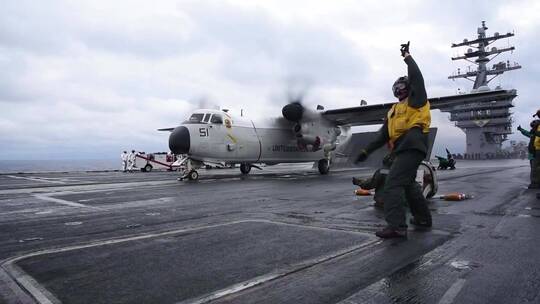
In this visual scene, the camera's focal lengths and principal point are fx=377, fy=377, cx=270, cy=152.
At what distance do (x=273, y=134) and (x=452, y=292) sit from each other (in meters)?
17.9

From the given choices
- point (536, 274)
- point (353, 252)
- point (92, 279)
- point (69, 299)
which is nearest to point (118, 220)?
point (92, 279)

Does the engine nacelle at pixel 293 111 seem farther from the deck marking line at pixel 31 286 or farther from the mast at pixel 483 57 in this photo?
the mast at pixel 483 57

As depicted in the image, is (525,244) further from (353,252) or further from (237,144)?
(237,144)

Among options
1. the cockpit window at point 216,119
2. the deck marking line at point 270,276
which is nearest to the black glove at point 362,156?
the deck marking line at point 270,276

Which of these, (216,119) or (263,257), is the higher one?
(216,119)

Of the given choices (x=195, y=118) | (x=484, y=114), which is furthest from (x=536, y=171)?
(x=484, y=114)

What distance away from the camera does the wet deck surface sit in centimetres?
272

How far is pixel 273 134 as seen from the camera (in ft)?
67.1

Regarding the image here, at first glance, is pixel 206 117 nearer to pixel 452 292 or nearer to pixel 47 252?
pixel 47 252

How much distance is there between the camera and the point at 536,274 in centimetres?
314

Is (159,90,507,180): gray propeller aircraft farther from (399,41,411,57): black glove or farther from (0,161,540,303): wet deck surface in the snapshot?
(399,41,411,57): black glove

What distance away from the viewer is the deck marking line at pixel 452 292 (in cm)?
260

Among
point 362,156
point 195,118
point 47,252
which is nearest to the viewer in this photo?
point 47,252

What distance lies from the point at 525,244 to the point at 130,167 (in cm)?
2929
